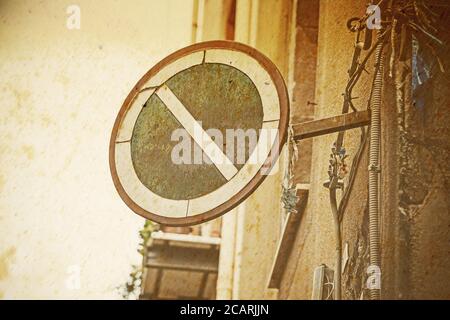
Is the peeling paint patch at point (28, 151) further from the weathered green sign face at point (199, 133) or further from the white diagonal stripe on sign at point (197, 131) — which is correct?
the white diagonal stripe on sign at point (197, 131)

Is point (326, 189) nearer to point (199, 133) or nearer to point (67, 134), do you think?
point (199, 133)

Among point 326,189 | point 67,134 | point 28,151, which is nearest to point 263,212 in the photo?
point 326,189

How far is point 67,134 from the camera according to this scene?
4195 mm

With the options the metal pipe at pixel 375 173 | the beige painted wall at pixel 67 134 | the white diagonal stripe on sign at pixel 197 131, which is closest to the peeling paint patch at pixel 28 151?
the beige painted wall at pixel 67 134

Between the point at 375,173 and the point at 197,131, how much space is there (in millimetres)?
800

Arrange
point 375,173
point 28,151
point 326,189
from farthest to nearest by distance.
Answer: point 28,151
point 326,189
point 375,173

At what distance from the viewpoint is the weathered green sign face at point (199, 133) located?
2994 mm

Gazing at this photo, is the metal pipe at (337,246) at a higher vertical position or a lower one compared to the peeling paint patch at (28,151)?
lower

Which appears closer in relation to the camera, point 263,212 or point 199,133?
point 199,133

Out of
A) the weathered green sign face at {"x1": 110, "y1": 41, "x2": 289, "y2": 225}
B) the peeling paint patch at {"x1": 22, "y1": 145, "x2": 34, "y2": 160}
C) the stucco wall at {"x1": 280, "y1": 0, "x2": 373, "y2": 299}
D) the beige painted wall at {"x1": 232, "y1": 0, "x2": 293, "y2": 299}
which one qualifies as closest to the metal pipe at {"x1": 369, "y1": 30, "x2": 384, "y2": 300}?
the stucco wall at {"x1": 280, "y1": 0, "x2": 373, "y2": 299}

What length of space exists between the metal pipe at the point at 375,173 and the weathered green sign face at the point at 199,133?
39 centimetres

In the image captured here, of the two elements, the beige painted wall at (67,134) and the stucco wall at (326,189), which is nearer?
the stucco wall at (326,189)

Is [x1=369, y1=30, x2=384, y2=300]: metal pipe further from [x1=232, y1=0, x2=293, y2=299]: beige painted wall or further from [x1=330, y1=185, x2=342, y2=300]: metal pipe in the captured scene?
[x1=232, y1=0, x2=293, y2=299]: beige painted wall

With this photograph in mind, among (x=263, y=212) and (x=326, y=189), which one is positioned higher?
(x=326, y=189)
